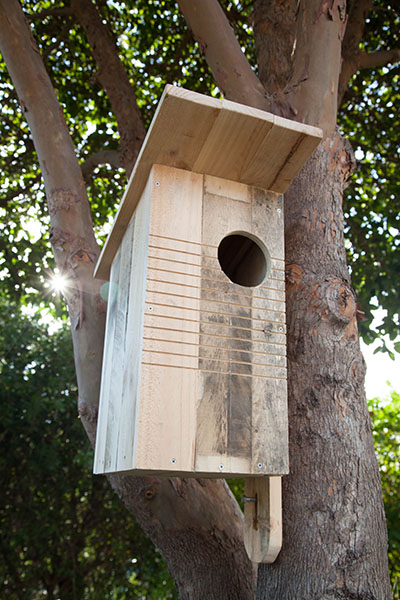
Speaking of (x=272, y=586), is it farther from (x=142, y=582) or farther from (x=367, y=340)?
(x=142, y=582)

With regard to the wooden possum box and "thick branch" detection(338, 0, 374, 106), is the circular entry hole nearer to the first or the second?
the wooden possum box

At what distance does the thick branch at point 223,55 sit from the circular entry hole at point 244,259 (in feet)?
2.41

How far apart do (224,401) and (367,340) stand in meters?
3.13

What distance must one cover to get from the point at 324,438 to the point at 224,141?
3.63ft

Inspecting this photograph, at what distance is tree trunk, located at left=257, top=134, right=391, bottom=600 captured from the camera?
1707mm

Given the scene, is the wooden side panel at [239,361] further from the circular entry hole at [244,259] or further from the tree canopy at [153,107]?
the tree canopy at [153,107]

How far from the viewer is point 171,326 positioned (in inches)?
67.0

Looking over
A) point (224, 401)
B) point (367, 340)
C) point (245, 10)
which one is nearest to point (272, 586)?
point (224, 401)

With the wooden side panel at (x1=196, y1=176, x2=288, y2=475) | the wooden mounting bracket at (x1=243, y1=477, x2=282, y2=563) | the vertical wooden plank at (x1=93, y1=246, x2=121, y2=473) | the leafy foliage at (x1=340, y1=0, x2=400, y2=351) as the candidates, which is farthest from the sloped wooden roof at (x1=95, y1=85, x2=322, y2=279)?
the leafy foliage at (x1=340, y1=0, x2=400, y2=351)

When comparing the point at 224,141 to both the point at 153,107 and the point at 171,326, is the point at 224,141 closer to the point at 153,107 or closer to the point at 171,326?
the point at 171,326

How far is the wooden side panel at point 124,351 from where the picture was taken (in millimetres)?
1727

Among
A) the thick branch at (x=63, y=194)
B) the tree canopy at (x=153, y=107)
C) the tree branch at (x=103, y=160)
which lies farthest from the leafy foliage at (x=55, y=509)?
the thick branch at (x=63, y=194)

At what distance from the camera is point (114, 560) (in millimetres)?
6180

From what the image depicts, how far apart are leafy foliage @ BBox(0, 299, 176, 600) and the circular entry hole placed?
3.97 m
